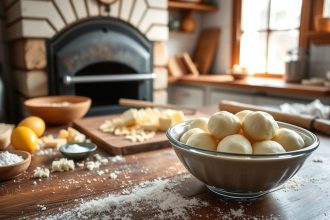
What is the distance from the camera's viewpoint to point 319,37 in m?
2.23

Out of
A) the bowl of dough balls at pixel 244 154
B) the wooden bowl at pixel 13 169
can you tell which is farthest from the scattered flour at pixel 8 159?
the bowl of dough balls at pixel 244 154

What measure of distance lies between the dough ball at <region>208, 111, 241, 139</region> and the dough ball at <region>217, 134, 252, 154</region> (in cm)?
1

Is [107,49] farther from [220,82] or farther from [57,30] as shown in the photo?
[220,82]

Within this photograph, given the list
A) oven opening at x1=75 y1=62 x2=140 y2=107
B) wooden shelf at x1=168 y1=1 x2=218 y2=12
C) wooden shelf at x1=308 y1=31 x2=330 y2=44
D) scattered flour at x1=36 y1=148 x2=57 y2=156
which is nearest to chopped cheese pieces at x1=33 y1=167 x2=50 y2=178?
scattered flour at x1=36 y1=148 x2=57 y2=156

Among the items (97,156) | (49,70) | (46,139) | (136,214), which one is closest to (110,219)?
(136,214)

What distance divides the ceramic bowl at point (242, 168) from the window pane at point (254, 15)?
2.45 metres

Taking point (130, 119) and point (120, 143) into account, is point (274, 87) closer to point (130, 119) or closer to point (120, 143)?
point (130, 119)

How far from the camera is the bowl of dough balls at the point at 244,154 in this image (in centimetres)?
49

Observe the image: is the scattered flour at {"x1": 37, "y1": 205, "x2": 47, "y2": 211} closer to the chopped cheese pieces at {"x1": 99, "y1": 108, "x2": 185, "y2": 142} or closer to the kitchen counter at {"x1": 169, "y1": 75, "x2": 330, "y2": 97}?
the chopped cheese pieces at {"x1": 99, "y1": 108, "x2": 185, "y2": 142}

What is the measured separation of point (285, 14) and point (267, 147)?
2.38 m

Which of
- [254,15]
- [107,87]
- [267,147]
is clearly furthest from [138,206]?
[254,15]

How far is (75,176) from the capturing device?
26.7 inches

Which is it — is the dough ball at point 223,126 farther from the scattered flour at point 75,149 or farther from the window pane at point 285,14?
the window pane at point 285,14

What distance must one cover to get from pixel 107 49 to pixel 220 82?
2.95 ft
